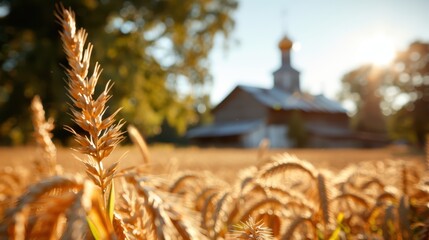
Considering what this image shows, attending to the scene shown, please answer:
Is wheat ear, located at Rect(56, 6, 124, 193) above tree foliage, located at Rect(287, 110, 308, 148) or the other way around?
the other way around

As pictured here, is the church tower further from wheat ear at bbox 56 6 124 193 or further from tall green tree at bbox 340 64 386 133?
wheat ear at bbox 56 6 124 193

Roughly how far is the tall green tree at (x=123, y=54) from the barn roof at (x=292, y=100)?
42.9 ft

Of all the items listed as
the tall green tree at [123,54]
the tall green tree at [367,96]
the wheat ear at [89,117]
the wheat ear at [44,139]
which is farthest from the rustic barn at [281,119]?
the wheat ear at [89,117]

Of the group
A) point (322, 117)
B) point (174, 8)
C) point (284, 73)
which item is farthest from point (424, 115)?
point (174, 8)

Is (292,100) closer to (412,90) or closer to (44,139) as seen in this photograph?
(412,90)

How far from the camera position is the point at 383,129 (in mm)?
50844

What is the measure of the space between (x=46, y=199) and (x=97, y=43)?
543 inches

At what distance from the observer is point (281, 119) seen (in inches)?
1323

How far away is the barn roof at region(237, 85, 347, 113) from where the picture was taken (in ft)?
109

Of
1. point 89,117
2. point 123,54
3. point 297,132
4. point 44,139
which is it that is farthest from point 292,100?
point 89,117

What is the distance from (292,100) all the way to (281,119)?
318cm

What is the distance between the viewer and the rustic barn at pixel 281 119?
3181 centimetres

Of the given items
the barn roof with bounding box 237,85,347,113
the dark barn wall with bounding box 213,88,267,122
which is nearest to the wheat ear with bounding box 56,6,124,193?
the dark barn wall with bounding box 213,88,267,122

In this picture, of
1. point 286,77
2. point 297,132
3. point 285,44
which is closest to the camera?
point 297,132
